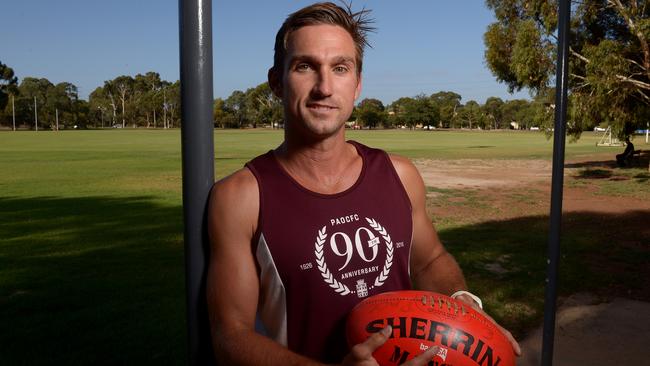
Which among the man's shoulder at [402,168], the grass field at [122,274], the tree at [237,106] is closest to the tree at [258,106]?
the tree at [237,106]

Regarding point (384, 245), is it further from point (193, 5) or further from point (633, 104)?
point (633, 104)

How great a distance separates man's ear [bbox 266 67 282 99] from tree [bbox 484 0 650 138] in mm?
17050

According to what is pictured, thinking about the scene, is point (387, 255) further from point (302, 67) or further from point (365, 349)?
point (302, 67)

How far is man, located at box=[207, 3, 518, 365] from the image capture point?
188cm

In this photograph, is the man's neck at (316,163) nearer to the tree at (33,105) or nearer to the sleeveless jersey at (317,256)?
the sleeveless jersey at (317,256)

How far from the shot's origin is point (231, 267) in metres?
1.87

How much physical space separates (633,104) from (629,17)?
332 centimetres

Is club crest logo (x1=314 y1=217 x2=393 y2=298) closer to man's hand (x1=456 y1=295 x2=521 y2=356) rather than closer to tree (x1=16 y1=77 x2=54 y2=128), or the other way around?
man's hand (x1=456 y1=295 x2=521 y2=356)

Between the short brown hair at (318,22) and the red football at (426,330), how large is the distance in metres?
0.91

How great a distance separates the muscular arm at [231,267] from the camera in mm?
1820

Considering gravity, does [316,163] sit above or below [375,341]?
above

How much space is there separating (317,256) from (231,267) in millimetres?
292

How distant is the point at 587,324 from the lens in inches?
192

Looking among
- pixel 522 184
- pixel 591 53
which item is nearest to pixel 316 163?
pixel 522 184
